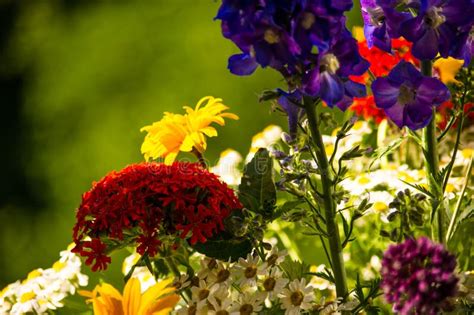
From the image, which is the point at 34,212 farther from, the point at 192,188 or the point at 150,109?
the point at 192,188

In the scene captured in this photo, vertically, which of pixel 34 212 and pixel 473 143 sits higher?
pixel 34 212

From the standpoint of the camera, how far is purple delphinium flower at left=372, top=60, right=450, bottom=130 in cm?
71

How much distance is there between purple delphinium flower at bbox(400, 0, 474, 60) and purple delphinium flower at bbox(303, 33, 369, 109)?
0.19ft

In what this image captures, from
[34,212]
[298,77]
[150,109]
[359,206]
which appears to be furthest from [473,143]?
[34,212]

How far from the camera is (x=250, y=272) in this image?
0.79m

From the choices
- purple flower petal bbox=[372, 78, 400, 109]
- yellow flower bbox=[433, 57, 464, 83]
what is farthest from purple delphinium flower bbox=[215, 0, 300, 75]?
yellow flower bbox=[433, 57, 464, 83]

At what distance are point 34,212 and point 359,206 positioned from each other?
4.39 feet

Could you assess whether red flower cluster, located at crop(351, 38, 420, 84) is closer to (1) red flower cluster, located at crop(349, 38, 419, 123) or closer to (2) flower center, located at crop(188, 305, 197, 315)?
(1) red flower cluster, located at crop(349, 38, 419, 123)

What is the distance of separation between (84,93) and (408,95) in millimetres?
1400

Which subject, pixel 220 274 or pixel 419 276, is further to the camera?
pixel 220 274

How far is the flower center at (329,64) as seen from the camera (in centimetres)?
67

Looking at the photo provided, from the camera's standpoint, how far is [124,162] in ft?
6.26

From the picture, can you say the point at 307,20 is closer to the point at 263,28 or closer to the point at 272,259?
the point at 263,28

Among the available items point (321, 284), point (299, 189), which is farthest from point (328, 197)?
point (321, 284)
